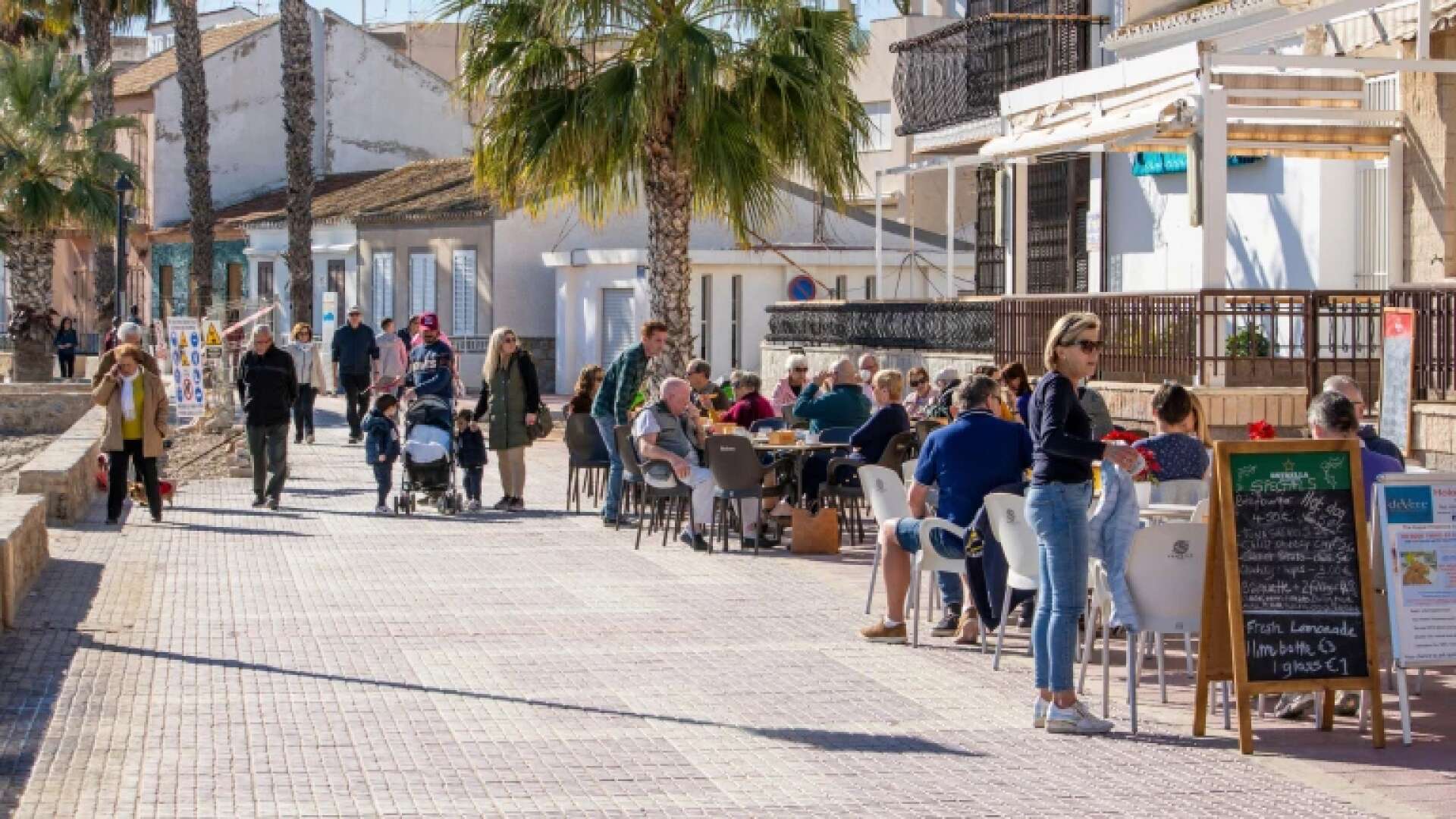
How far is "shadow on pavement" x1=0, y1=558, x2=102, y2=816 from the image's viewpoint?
8.52m

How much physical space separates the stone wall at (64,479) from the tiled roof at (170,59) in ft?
115

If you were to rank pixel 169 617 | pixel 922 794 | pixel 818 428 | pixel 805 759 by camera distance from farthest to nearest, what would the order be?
pixel 818 428
pixel 169 617
pixel 805 759
pixel 922 794

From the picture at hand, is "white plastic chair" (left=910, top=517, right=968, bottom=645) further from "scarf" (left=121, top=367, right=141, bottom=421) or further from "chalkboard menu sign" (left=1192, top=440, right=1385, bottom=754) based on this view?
"scarf" (left=121, top=367, right=141, bottom=421)

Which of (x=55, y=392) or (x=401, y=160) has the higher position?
(x=401, y=160)

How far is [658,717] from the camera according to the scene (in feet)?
31.1

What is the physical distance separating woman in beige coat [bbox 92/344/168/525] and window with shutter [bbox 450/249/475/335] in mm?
24987

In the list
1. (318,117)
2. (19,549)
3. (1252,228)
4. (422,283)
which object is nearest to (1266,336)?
Answer: (1252,228)

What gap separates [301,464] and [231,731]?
50.9 ft

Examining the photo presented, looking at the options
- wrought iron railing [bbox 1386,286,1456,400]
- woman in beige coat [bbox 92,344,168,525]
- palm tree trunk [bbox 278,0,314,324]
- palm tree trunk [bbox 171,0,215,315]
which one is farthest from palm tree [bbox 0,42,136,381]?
wrought iron railing [bbox 1386,286,1456,400]

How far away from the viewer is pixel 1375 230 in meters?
20.8

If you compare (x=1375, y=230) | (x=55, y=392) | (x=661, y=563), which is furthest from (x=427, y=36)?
(x=661, y=563)

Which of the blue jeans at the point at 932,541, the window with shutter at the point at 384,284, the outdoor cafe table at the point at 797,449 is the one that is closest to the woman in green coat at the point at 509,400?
the outdoor cafe table at the point at 797,449

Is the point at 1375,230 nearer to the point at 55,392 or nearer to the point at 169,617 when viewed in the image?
the point at 169,617

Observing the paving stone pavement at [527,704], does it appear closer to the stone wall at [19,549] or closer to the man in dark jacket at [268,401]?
the stone wall at [19,549]
